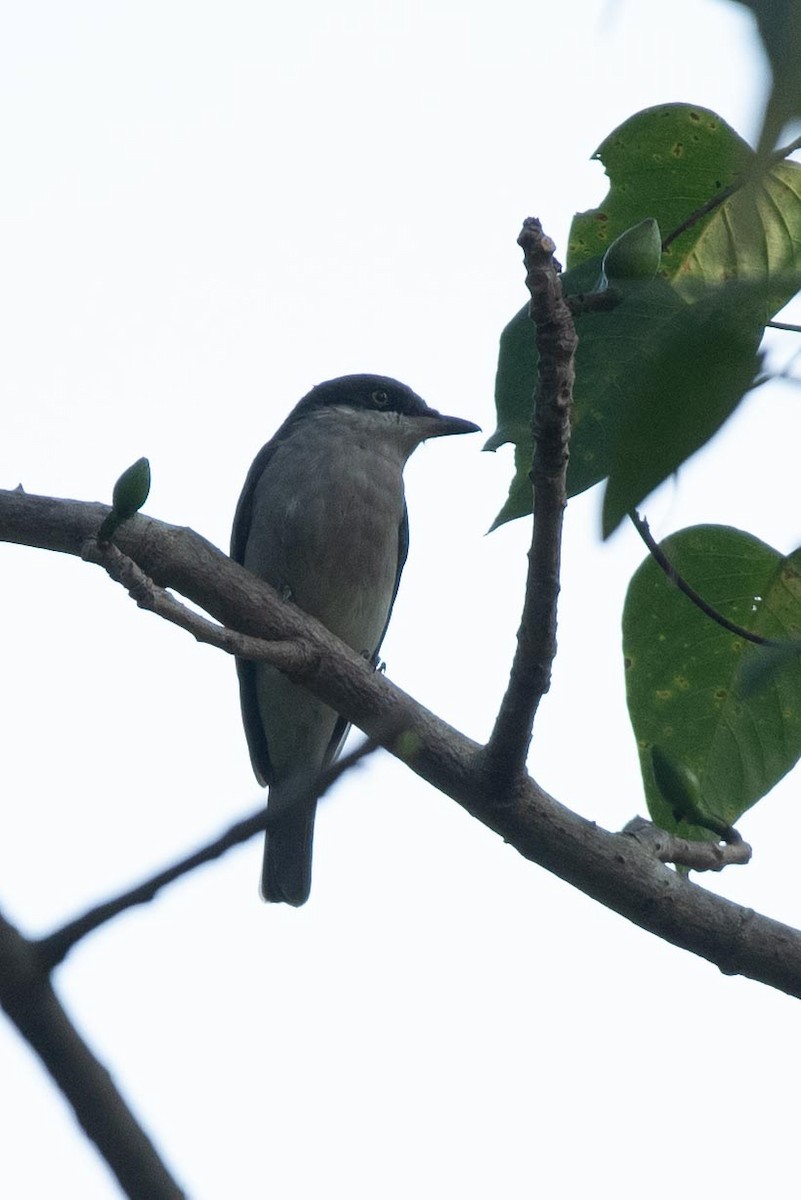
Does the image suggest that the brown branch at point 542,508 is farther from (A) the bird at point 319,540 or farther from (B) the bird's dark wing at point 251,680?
(B) the bird's dark wing at point 251,680

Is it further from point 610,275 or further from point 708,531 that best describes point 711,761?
point 610,275

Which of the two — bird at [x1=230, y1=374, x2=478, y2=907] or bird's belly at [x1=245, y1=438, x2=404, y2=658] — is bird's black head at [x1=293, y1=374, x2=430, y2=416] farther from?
bird's belly at [x1=245, y1=438, x2=404, y2=658]

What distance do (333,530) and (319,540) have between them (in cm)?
10

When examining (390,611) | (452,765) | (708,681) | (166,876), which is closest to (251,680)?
(390,611)

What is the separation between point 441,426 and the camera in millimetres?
7715

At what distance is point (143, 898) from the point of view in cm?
136

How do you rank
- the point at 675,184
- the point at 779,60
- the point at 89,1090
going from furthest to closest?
the point at 675,184
the point at 89,1090
the point at 779,60

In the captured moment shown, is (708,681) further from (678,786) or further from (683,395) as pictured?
(683,395)

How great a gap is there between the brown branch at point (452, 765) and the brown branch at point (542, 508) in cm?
16

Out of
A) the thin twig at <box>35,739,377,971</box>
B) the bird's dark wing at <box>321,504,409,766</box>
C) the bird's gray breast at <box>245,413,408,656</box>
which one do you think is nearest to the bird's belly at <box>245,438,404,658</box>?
the bird's gray breast at <box>245,413,408,656</box>

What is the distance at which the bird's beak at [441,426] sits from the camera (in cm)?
770

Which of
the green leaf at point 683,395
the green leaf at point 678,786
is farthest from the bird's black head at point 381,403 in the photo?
the green leaf at point 683,395

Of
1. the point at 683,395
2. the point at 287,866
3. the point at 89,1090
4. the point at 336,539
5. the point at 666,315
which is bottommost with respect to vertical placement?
the point at 287,866

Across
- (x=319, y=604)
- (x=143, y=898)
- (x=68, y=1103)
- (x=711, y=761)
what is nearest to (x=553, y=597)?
(x=711, y=761)
